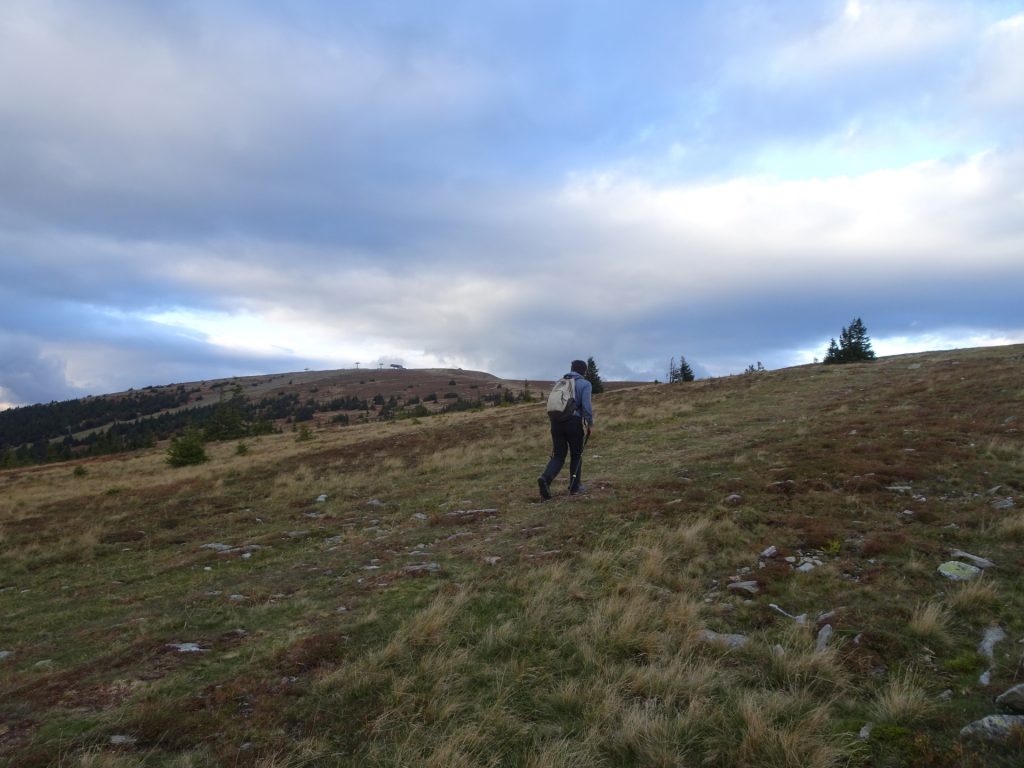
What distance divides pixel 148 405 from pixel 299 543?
168223 millimetres

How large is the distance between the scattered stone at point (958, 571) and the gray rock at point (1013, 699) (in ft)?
7.36

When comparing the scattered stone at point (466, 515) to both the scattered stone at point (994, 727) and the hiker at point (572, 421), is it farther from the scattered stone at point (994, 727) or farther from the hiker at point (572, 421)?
the scattered stone at point (994, 727)

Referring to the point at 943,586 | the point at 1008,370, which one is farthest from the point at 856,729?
the point at 1008,370

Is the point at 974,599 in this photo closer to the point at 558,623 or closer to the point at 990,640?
the point at 990,640

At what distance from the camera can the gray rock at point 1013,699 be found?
312 cm

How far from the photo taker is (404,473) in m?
16.7

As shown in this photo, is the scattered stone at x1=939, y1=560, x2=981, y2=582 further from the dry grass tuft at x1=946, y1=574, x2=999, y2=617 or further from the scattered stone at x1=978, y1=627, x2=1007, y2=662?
the scattered stone at x1=978, y1=627, x2=1007, y2=662

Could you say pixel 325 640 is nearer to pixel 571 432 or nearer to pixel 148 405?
pixel 571 432

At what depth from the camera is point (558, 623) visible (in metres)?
5.02

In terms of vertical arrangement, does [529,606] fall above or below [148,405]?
below

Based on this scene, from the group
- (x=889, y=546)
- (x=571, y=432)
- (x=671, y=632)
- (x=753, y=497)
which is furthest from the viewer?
(x=571, y=432)

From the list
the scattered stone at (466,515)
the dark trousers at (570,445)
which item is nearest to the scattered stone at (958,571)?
the dark trousers at (570,445)

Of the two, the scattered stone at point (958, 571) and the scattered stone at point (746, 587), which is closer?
the scattered stone at point (958, 571)

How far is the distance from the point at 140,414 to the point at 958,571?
166m
